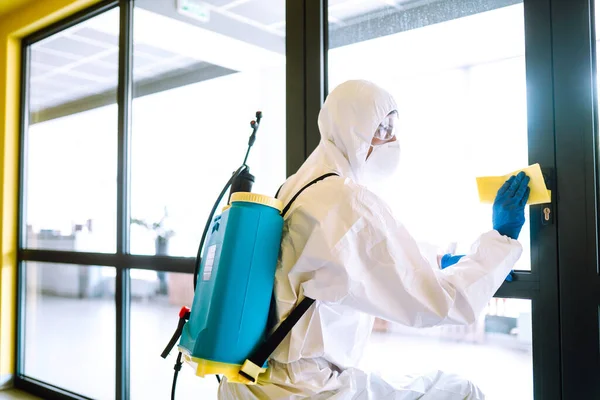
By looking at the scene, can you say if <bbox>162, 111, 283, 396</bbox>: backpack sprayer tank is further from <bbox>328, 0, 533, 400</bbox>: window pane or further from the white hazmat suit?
<bbox>328, 0, 533, 400</bbox>: window pane

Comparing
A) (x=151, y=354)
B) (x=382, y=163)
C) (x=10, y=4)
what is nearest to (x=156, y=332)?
(x=151, y=354)

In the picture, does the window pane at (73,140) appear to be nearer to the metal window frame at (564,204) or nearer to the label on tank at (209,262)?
the label on tank at (209,262)

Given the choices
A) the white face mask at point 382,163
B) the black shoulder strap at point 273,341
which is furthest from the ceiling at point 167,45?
the black shoulder strap at point 273,341

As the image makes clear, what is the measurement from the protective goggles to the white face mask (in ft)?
0.11

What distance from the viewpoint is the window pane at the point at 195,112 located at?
2508mm

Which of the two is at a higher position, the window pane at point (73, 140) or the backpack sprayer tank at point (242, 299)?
the window pane at point (73, 140)

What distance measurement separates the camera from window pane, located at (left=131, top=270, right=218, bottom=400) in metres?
2.83

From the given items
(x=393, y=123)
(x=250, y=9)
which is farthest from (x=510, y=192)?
(x=250, y=9)

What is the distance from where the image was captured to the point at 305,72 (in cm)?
230

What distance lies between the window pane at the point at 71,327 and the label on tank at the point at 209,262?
1860 mm

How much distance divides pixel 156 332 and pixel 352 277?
75.0 inches

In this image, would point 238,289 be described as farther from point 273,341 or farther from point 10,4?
point 10,4

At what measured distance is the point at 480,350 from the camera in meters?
1.87

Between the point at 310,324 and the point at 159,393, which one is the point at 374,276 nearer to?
the point at 310,324
